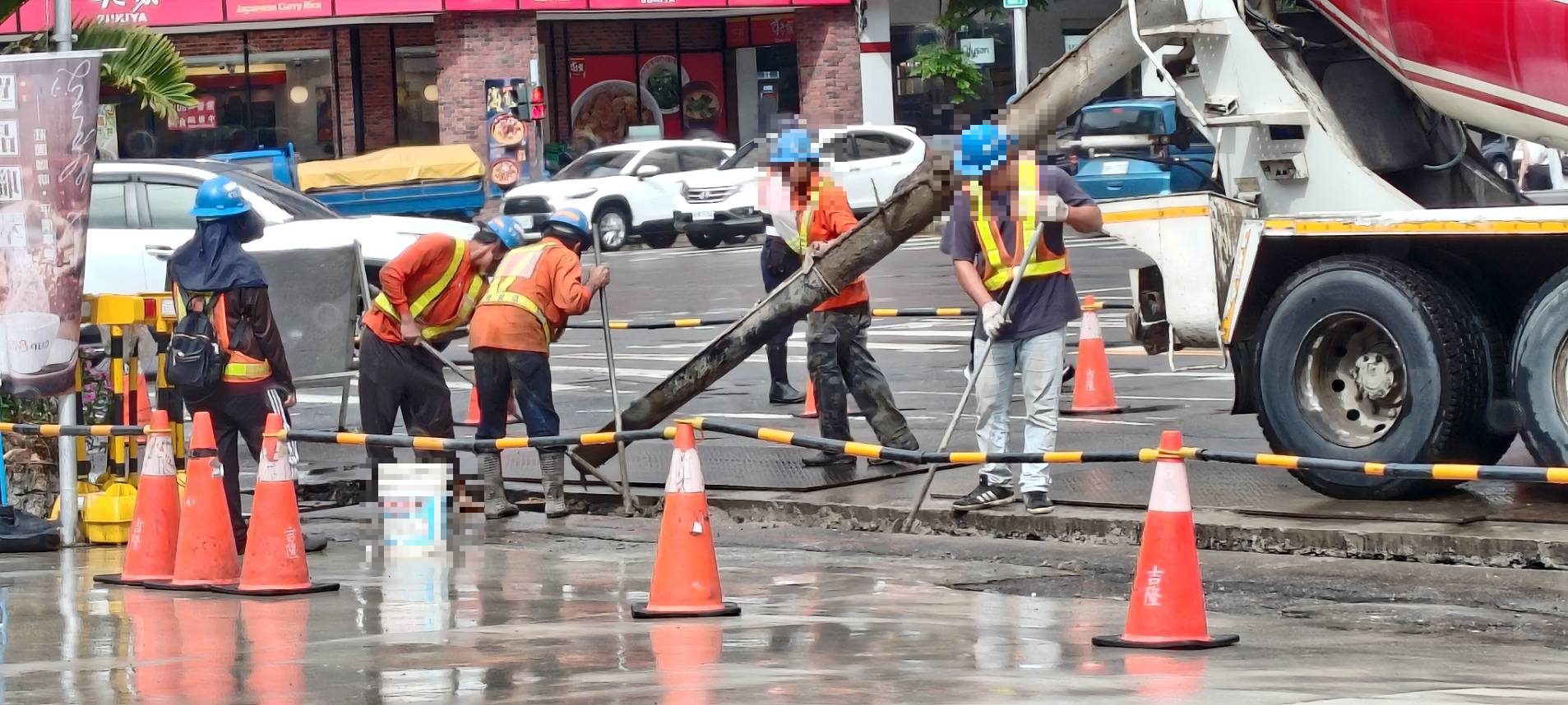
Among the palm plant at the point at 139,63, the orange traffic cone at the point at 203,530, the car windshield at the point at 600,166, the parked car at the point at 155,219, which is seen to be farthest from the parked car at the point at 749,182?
A: the orange traffic cone at the point at 203,530

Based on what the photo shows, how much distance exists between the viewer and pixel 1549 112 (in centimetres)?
866

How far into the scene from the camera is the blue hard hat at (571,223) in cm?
1061

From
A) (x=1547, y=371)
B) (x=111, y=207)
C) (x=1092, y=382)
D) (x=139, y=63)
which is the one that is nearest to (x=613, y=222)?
(x=111, y=207)

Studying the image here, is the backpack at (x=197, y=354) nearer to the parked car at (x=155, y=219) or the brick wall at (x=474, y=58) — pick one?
the parked car at (x=155, y=219)

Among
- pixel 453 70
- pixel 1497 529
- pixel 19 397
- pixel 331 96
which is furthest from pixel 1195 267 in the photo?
pixel 331 96

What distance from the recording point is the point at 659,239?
32.1 metres

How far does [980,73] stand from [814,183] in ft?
97.2

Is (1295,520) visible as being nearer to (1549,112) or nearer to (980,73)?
(1549,112)

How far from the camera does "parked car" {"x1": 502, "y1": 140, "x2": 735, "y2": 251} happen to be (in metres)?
30.9

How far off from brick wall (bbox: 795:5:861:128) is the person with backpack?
3103cm

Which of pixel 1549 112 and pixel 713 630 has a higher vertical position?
pixel 1549 112

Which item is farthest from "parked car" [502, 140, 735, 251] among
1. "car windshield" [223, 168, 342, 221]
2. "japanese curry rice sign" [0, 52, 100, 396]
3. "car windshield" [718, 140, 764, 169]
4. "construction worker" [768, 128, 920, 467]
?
"japanese curry rice sign" [0, 52, 100, 396]

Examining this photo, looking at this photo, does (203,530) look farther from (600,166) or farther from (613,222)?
(600,166)

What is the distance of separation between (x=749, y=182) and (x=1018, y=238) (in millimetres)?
21111
